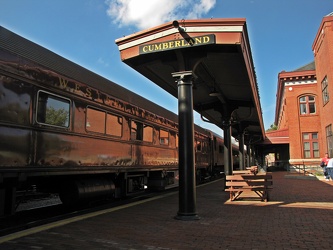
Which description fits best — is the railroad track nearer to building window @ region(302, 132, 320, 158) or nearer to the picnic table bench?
the picnic table bench

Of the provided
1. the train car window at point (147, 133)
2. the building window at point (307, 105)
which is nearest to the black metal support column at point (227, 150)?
the train car window at point (147, 133)

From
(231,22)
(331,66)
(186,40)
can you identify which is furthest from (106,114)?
(331,66)

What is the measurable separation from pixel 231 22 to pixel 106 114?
3.72 m

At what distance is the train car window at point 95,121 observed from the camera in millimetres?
7449

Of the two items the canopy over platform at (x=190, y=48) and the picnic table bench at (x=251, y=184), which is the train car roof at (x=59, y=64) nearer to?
the canopy over platform at (x=190, y=48)

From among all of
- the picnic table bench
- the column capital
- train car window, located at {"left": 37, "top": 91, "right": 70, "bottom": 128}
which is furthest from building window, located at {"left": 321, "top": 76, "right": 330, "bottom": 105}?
train car window, located at {"left": 37, "top": 91, "right": 70, "bottom": 128}

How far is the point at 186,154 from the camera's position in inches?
265

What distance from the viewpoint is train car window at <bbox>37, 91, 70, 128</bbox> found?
6094mm

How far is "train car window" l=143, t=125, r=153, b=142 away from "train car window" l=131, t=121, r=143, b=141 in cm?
23

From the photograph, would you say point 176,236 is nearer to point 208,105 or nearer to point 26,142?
point 26,142

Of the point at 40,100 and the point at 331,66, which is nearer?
the point at 40,100

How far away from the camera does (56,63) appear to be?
661 centimetres

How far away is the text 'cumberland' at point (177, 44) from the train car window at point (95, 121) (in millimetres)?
1805

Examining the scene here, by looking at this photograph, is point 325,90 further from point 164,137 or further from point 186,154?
point 186,154
